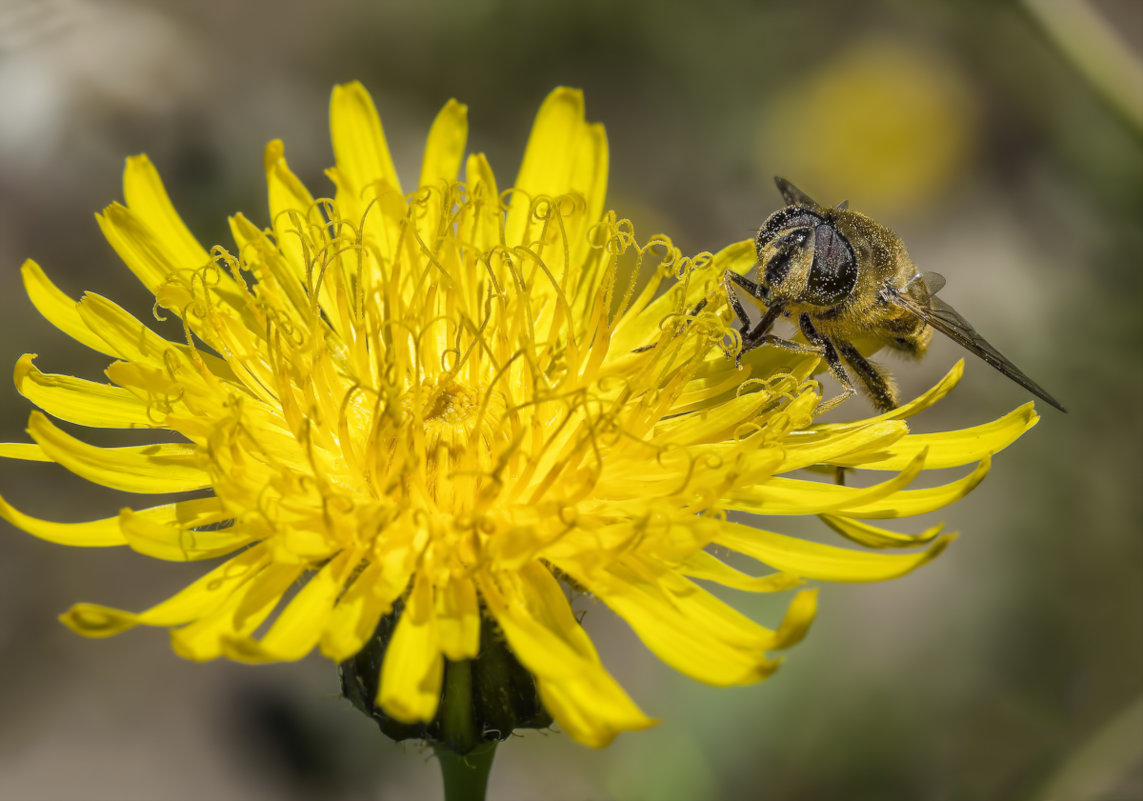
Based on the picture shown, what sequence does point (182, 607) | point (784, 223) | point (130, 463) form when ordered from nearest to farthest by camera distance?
point (182, 607)
point (130, 463)
point (784, 223)

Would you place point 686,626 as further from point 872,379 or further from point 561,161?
point 561,161

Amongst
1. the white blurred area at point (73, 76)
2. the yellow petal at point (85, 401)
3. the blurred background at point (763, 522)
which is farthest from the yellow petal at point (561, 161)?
the white blurred area at point (73, 76)

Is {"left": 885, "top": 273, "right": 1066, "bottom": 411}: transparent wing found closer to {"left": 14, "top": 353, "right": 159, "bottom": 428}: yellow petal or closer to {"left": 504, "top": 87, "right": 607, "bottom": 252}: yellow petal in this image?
{"left": 504, "top": 87, "right": 607, "bottom": 252}: yellow petal

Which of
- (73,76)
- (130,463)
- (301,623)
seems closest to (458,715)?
(301,623)

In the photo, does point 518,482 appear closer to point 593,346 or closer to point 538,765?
point 593,346

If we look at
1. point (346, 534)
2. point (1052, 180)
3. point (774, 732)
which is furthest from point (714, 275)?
point (1052, 180)

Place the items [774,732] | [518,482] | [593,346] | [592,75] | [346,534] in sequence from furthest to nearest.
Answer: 1. [592,75]
2. [774,732]
3. [593,346]
4. [518,482]
5. [346,534]

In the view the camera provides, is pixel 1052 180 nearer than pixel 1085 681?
No

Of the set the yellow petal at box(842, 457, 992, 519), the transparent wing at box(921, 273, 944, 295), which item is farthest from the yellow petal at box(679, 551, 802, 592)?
the transparent wing at box(921, 273, 944, 295)
